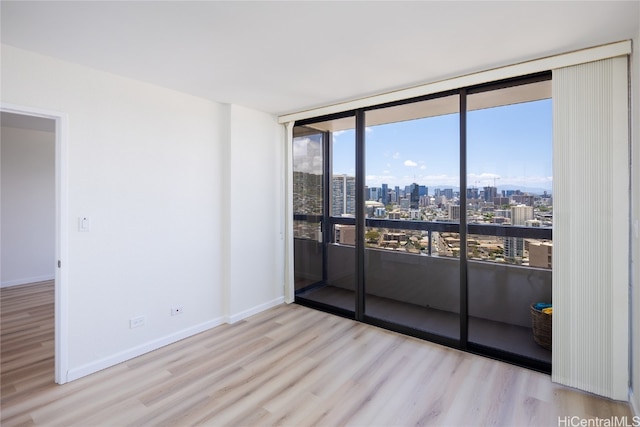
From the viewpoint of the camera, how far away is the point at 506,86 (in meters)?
2.83

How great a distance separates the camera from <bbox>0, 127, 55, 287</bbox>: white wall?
5.40m

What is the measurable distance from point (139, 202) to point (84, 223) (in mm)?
490

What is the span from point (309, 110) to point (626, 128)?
3.01 meters

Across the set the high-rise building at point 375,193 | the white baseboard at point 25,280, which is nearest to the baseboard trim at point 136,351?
the high-rise building at point 375,193

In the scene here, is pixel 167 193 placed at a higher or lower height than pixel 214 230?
higher

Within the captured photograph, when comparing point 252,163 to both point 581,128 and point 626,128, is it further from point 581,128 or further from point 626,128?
point 626,128

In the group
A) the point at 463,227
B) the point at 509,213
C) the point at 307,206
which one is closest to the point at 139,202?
the point at 307,206

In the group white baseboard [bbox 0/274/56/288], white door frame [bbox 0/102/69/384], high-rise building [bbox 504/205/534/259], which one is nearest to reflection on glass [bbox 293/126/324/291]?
high-rise building [bbox 504/205/534/259]

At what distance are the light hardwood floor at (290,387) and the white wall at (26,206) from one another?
278 centimetres

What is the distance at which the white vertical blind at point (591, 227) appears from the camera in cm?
229

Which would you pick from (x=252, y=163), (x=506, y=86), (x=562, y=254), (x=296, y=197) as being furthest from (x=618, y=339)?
(x=252, y=163)

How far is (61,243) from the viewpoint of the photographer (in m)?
2.56

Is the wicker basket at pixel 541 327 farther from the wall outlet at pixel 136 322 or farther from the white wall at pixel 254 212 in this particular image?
the wall outlet at pixel 136 322

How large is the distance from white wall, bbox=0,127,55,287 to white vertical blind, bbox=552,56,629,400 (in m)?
7.53
